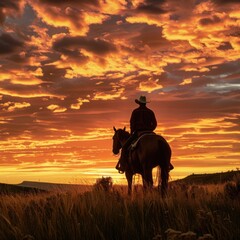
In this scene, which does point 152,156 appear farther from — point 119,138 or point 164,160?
point 119,138

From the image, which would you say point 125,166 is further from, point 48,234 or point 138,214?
point 48,234

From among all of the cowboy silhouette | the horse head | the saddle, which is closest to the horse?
the saddle

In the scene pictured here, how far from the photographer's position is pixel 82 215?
7898 mm

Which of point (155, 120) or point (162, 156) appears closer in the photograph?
point (162, 156)

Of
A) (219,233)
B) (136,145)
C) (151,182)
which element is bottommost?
(219,233)

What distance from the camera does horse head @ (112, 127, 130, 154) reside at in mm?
18438

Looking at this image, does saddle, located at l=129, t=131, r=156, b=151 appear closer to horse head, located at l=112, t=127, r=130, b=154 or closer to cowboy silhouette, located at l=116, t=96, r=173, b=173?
→ cowboy silhouette, located at l=116, t=96, r=173, b=173

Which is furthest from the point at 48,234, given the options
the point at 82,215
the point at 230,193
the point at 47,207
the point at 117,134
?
the point at 117,134

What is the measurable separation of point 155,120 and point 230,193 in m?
5.31

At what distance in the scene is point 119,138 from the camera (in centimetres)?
1850

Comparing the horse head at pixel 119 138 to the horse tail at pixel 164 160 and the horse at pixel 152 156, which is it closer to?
the horse at pixel 152 156

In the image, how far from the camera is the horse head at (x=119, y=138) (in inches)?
726

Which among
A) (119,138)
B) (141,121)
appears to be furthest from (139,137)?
(119,138)

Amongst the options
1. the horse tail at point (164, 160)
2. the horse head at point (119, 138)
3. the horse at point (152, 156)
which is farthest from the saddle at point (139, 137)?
the horse head at point (119, 138)
